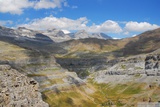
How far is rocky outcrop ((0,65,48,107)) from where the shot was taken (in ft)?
181

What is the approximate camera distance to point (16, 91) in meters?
57.7

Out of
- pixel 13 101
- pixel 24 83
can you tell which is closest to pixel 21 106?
pixel 13 101

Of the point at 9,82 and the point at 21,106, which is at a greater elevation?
the point at 9,82

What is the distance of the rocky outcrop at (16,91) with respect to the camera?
181 feet

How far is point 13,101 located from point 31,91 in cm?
669

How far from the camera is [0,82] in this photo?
56781mm

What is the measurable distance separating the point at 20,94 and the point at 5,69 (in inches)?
280

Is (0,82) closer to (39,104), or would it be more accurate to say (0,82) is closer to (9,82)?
(9,82)

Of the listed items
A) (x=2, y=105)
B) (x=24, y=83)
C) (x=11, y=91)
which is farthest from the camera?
(x=24, y=83)

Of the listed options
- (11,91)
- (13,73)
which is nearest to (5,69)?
(13,73)

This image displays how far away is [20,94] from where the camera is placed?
58.1 meters

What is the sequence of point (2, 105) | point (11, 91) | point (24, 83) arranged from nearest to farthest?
point (2, 105) → point (11, 91) → point (24, 83)

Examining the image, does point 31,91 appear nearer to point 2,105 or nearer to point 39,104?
point 39,104

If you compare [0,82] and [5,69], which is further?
[5,69]
